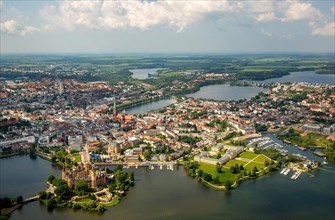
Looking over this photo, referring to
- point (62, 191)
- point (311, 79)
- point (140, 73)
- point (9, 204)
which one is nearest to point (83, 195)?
point (62, 191)

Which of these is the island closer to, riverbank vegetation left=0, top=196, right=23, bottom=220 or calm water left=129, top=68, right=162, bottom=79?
riverbank vegetation left=0, top=196, right=23, bottom=220

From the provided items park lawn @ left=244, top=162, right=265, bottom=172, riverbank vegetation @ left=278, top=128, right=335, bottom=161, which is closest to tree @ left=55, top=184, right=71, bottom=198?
park lawn @ left=244, top=162, right=265, bottom=172

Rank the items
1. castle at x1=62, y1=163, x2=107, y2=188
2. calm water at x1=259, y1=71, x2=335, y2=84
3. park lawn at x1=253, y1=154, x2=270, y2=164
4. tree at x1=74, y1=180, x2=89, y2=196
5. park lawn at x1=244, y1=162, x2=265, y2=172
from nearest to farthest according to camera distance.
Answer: tree at x1=74, y1=180, x2=89, y2=196 < castle at x1=62, y1=163, x2=107, y2=188 < park lawn at x1=244, y1=162, x2=265, y2=172 < park lawn at x1=253, y1=154, x2=270, y2=164 < calm water at x1=259, y1=71, x2=335, y2=84

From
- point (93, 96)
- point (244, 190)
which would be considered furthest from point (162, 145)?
point (93, 96)

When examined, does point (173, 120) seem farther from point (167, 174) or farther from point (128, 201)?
point (128, 201)

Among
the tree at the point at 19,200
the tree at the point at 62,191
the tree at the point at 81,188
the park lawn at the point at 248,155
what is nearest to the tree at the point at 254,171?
the park lawn at the point at 248,155

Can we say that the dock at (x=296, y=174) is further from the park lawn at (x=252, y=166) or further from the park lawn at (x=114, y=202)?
the park lawn at (x=114, y=202)
